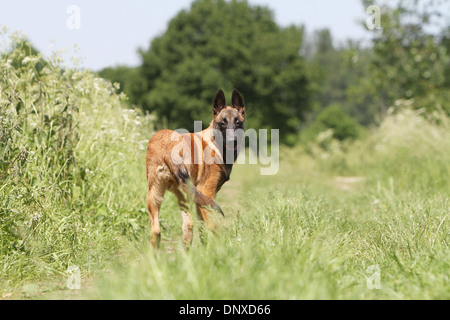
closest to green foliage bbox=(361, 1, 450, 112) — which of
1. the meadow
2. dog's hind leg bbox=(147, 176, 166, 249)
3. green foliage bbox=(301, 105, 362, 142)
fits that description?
the meadow

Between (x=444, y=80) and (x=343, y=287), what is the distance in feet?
50.9

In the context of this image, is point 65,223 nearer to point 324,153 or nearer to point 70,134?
point 70,134

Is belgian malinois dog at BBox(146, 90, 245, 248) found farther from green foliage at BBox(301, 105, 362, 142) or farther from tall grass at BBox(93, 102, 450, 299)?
green foliage at BBox(301, 105, 362, 142)

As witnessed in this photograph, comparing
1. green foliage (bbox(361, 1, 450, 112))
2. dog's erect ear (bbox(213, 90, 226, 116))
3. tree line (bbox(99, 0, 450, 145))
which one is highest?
tree line (bbox(99, 0, 450, 145))

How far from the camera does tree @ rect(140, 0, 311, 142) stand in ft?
112

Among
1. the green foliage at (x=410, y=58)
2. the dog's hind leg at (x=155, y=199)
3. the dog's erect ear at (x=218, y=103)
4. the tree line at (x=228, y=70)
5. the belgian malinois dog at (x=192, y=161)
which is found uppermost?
the tree line at (x=228, y=70)

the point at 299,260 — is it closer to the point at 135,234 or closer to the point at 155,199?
the point at 155,199

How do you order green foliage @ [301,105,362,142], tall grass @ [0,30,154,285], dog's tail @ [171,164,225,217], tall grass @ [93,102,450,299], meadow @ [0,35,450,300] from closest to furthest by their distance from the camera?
tall grass @ [93,102,450,299]
meadow @ [0,35,450,300]
dog's tail @ [171,164,225,217]
tall grass @ [0,30,154,285]
green foliage @ [301,105,362,142]

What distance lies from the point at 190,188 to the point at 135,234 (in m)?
2.13

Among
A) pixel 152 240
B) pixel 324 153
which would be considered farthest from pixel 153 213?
pixel 324 153

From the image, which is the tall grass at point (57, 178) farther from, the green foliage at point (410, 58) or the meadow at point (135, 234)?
the green foliage at point (410, 58)

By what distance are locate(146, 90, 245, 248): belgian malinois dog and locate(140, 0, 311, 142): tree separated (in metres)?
27.1

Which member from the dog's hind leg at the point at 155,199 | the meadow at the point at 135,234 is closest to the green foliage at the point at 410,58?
the meadow at the point at 135,234

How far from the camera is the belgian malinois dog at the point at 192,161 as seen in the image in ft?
15.7
